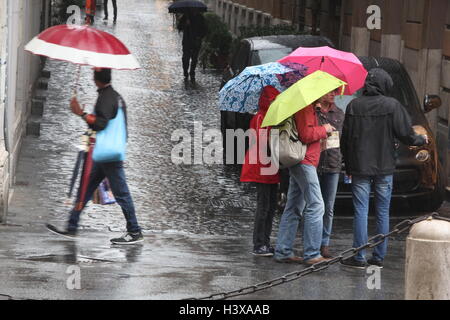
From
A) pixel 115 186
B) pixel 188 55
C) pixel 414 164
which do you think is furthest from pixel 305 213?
pixel 188 55

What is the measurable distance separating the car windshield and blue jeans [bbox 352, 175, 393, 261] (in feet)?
18.9

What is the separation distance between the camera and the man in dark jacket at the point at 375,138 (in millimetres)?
10406

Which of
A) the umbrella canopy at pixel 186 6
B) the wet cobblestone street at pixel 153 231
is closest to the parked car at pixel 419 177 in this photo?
the wet cobblestone street at pixel 153 231

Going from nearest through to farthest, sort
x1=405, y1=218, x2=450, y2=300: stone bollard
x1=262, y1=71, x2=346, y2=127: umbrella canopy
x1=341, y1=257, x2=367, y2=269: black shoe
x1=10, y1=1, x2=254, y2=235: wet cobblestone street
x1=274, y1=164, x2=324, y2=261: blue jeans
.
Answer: x1=405, y1=218, x2=450, y2=300: stone bollard → x1=262, y1=71, x2=346, y2=127: umbrella canopy → x1=274, y1=164, x2=324, y2=261: blue jeans → x1=341, y1=257, x2=367, y2=269: black shoe → x1=10, y1=1, x2=254, y2=235: wet cobblestone street

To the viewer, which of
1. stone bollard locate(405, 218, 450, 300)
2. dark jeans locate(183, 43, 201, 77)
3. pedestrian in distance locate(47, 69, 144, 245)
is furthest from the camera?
dark jeans locate(183, 43, 201, 77)

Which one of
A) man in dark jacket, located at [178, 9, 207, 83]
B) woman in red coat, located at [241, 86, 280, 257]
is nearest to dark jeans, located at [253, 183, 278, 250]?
woman in red coat, located at [241, 86, 280, 257]

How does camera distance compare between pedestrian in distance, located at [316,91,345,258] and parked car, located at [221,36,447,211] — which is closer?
pedestrian in distance, located at [316,91,345,258]

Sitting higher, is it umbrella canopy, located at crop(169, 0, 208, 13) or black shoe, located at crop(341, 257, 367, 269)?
umbrella canopy, located at crop(169, 0, 208, 13)

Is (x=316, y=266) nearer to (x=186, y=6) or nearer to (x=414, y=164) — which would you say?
(x=414, y=164)

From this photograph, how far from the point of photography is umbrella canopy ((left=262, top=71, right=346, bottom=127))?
397 inches

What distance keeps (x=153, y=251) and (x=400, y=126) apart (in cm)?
254

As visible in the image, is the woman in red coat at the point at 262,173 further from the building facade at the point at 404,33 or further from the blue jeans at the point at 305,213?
the building facade at the point at 404,33

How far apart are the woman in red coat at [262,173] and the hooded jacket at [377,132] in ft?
2.50

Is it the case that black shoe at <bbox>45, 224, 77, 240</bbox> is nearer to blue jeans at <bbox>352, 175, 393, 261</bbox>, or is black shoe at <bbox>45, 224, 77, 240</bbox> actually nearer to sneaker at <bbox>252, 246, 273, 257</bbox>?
sneaker at <bbox>252, 246, 273, 257</bbox>
